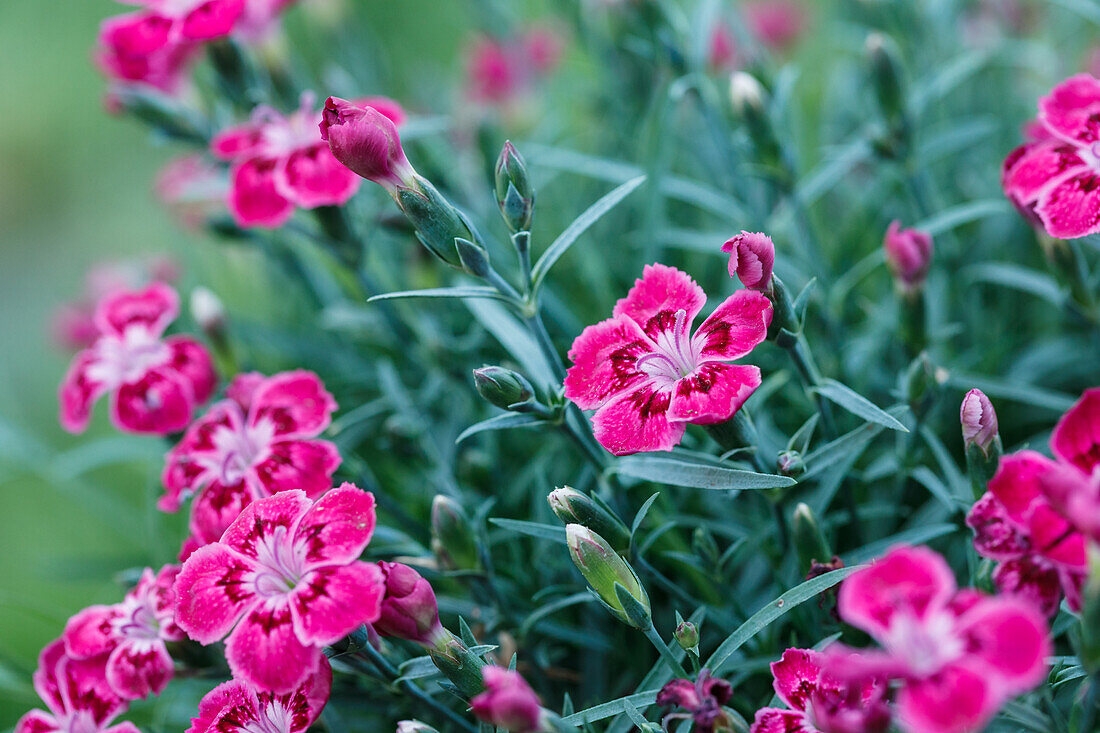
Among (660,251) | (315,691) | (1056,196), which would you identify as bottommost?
(1056,196)

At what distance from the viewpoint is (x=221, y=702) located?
0.73 m

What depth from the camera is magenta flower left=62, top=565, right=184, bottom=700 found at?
78 cm

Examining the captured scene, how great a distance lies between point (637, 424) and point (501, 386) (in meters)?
0.12

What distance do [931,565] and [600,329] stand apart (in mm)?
339

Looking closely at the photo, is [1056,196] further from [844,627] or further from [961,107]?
[961,107]

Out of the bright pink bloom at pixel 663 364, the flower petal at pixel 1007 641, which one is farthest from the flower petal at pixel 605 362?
the flower petal at pixel 1007 641

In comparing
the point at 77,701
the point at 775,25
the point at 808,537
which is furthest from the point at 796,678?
the point at 775,25

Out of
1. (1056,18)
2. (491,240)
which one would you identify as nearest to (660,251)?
(491,240)

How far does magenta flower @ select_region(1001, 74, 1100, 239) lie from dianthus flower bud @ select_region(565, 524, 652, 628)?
0.45 meters

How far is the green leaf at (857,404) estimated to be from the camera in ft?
2.41

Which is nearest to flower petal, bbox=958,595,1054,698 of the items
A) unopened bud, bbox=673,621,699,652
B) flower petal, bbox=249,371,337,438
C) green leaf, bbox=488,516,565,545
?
unopened bud, bbox=673,621,699,652

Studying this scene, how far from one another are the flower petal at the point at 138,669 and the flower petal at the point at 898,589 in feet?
1.89

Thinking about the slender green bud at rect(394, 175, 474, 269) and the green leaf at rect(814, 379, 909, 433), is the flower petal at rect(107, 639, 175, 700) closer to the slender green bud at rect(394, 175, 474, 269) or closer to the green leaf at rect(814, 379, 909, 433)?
the slender green bud at rect(394, 175, 474, 269)

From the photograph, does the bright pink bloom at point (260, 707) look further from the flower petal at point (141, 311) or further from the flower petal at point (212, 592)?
the flower petal at point (141, 311)
